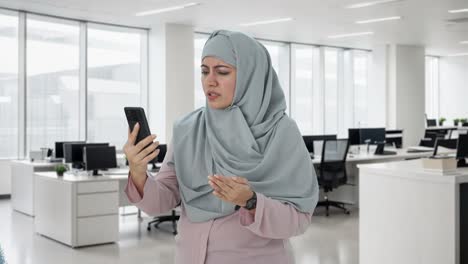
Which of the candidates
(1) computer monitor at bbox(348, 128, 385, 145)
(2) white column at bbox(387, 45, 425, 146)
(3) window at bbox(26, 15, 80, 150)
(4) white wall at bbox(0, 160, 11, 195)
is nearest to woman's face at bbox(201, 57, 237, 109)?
(1) computer monitor at bbox(348, 128, 385, 145)

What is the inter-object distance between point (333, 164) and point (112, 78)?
5.49 meters

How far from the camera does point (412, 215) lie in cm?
393

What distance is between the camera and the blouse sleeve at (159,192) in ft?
5.20

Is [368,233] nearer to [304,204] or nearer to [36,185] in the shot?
[304,204]

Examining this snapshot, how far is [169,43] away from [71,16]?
1988 millimetres

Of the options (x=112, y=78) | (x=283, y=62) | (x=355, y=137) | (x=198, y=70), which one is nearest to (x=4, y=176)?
(x=112, y=78)

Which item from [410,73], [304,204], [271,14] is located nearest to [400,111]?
[410,73]

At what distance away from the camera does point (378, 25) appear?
37.4ft

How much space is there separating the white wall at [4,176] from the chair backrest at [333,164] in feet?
18.7

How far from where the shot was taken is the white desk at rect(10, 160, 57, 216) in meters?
8.00

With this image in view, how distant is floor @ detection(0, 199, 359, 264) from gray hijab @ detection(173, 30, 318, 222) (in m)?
3.72

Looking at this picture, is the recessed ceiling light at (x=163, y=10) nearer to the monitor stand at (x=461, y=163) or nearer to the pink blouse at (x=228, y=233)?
the monitor stand at (x=461, y=163)

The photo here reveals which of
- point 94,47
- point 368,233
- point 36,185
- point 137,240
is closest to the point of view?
point 368,233

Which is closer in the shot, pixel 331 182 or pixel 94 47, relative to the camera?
pixel 331 182
